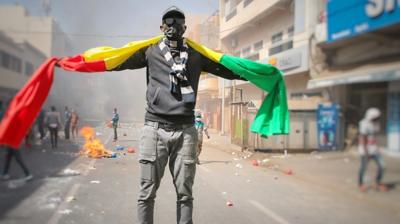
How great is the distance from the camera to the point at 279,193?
536 centimetres

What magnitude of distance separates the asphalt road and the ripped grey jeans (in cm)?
51

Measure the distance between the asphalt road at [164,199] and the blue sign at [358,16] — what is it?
6.37 ft

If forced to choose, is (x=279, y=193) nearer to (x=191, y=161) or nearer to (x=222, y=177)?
(x=222, y=177)

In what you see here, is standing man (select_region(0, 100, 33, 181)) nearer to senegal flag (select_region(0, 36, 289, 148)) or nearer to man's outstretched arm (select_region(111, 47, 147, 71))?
senegal flag (select_region(0, 36, 289, 148))

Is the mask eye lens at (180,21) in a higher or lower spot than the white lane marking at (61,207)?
higher

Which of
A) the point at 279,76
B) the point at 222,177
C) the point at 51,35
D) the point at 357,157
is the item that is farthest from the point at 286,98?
the point at 222,177

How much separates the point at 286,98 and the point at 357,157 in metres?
1.25

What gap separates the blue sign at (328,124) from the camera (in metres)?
3.47

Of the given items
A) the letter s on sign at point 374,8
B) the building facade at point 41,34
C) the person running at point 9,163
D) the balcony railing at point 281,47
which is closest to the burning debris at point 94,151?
the person running at point 9,163

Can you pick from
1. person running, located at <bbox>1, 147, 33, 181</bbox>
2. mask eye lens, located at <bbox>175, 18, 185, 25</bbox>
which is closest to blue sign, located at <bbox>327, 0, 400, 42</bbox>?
mask eye lens, located at <bbox>175, 18, 185, 25</bbox>

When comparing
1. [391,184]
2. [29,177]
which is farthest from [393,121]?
[29,177]

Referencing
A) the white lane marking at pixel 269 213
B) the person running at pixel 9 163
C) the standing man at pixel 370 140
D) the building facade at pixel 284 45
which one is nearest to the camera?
the person running at pixel 9 163

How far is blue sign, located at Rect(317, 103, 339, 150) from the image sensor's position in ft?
11.4

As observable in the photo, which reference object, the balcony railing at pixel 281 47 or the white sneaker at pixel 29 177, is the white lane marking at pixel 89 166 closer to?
the white sneaker at pixel 29 177
